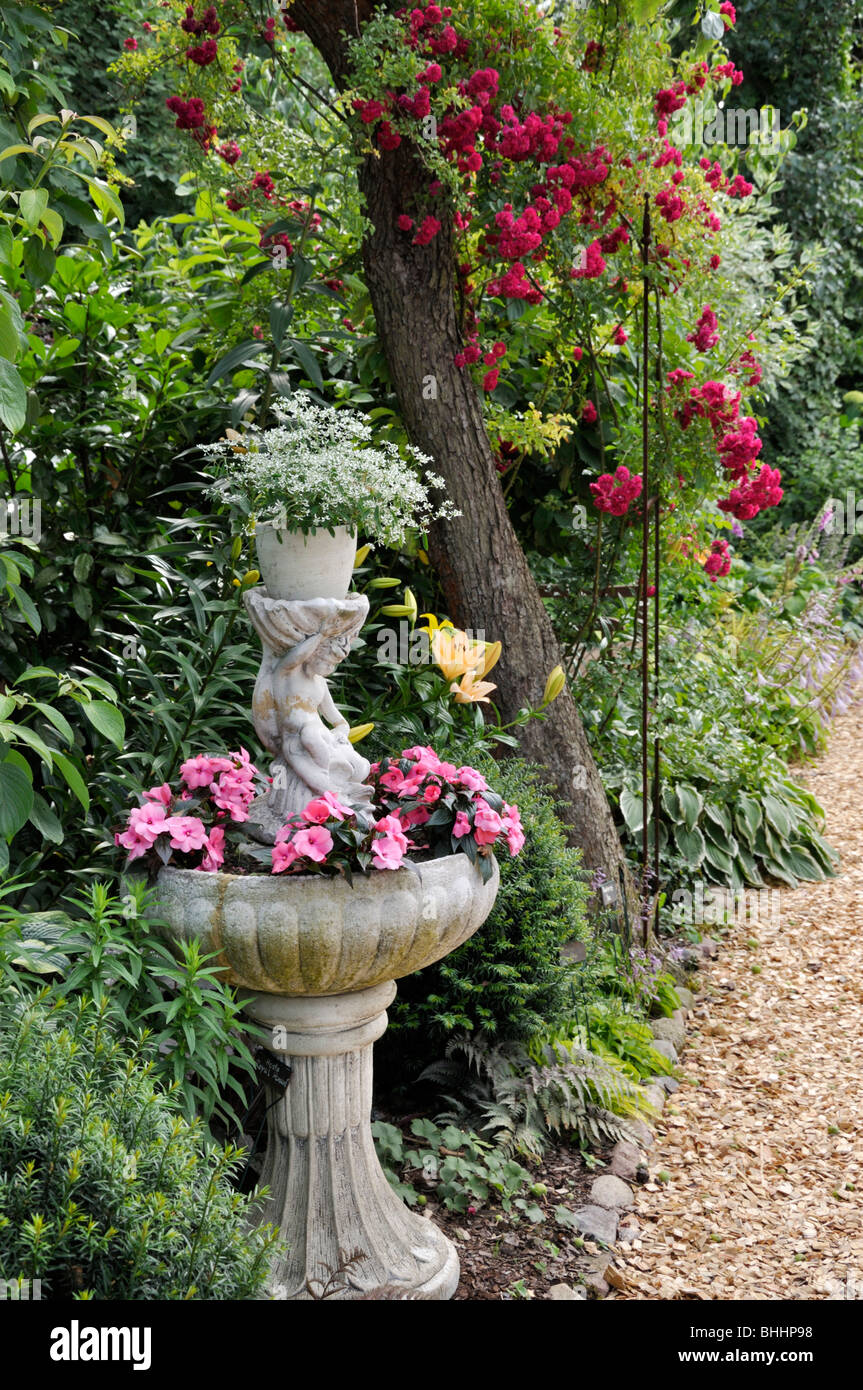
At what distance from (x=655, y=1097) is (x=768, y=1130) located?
1.02ft

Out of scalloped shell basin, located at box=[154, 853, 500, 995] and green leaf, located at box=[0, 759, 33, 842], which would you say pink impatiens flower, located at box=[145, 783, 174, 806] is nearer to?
scalloped shell basin, located at box=[154, 853, 500, 995]

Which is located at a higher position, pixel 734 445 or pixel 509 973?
pixel 734 445

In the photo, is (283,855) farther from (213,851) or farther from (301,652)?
(301,652)

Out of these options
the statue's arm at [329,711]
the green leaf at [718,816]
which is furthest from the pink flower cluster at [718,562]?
the statue's arm at [329,711]

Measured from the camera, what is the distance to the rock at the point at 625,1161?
3.03m

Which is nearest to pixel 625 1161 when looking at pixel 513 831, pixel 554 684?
pixel 513 831

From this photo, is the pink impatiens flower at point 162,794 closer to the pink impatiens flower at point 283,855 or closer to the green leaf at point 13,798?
the pink impatiens flower at point 283,855

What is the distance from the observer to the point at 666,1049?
362 centimetres

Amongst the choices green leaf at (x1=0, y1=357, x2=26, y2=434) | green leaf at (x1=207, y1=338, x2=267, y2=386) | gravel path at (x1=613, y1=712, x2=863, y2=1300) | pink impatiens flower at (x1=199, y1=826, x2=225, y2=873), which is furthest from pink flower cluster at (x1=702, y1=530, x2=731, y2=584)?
green leaf at (x1=0, y1=357, x2=26, y2=434)

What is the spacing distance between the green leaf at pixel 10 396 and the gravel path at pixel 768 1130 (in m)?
2.13

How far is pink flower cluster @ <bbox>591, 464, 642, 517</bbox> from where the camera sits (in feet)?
12.5

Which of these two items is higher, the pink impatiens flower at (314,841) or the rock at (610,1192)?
the pink impatiens flower at (314,841)

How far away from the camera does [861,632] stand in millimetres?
8234
